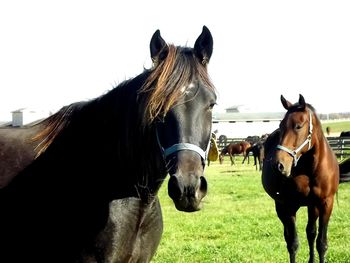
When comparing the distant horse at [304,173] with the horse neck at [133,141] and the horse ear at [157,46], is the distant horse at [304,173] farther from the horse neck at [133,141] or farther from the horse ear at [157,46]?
the horse ear at [157,46]

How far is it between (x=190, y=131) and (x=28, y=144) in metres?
1.35

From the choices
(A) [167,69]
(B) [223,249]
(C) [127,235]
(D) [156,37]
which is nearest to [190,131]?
(A) [167,69]

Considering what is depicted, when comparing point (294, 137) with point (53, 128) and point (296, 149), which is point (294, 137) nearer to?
point (296, 149)

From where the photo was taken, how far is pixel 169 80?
8.91 ft

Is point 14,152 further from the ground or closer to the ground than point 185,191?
closer to the ground

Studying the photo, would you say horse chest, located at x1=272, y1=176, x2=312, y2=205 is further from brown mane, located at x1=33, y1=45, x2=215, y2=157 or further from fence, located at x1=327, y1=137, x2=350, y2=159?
fence, located at x1=327, y1=137, x2=350, y2=159

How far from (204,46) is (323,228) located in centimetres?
439

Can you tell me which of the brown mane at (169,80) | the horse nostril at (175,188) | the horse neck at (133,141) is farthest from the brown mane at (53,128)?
the horse nostril at (175,188)

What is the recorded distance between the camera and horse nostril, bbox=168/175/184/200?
2.38 m

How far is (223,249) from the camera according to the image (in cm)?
725

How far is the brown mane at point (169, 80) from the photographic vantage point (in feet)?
8.65

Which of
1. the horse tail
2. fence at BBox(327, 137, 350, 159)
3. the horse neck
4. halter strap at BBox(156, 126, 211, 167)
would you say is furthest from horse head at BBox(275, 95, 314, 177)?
fence at BBox(327, 137, 350, 159)

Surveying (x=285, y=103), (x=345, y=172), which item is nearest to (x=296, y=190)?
(x=285, y=103)

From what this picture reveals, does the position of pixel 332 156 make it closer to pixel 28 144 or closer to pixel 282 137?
pixel 282 137
